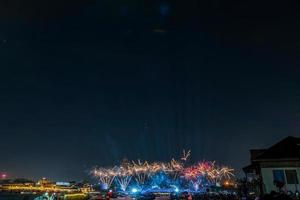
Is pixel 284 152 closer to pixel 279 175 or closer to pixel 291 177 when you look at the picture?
pixel 279 175

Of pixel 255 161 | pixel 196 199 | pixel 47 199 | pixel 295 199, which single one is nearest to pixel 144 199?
pixel 196 199

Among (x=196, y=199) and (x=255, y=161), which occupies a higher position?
(x=255, y=161)

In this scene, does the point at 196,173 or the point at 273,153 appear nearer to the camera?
the point at 273,153

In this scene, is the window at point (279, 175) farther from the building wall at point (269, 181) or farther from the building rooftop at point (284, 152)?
the building rooftop at point (284, 152)

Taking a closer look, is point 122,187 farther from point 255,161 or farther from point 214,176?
point 255,161

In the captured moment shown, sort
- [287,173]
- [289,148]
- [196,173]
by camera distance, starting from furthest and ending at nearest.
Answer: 1. [196,173]
2. [289,148]
3. [287,173]

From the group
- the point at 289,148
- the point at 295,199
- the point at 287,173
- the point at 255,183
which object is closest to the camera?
the point at 295,199

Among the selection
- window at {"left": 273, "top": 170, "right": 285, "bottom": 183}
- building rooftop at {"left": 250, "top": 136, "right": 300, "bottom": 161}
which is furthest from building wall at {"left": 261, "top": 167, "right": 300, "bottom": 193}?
building rooftop at {"left": 250, "top": 136, "right": 300, "bottom": 161}

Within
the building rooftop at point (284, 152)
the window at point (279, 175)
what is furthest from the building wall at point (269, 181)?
the building rooftop at point (284, 152)

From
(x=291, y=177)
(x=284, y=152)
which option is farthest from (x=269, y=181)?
(x=284, y=152)
